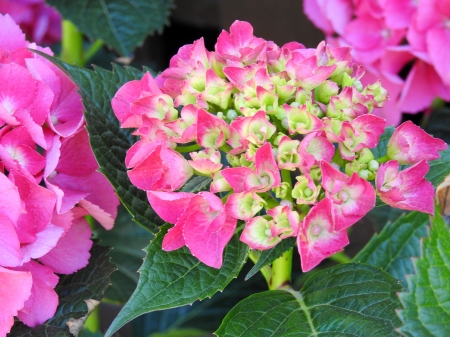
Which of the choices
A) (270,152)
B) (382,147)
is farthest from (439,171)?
(270,152)

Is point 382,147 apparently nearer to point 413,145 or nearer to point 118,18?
point 413,145

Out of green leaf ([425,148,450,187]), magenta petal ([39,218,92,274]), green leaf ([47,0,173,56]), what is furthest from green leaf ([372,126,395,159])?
green leaf ([47,0,173,56])

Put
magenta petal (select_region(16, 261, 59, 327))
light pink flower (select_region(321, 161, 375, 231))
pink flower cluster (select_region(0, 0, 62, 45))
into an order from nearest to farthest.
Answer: light pink flower (select_region(321, 161, 375, 231)) → magenta petal (select_region(16, 261, 59, 327)) → pink flower cluster (select_region(0, 0, 62, 45))

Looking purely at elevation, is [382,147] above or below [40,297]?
above

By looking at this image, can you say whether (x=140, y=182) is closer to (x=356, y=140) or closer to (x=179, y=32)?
(x=356, y=140)

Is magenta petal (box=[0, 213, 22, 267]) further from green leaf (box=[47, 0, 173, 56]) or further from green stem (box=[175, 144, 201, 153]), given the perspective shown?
green leaf (box=[47, 0, 173, 56])

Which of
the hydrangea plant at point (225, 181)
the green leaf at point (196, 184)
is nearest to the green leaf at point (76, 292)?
the hydrangea plant at point (225, 181)

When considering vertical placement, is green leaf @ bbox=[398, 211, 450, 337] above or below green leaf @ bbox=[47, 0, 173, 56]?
above
